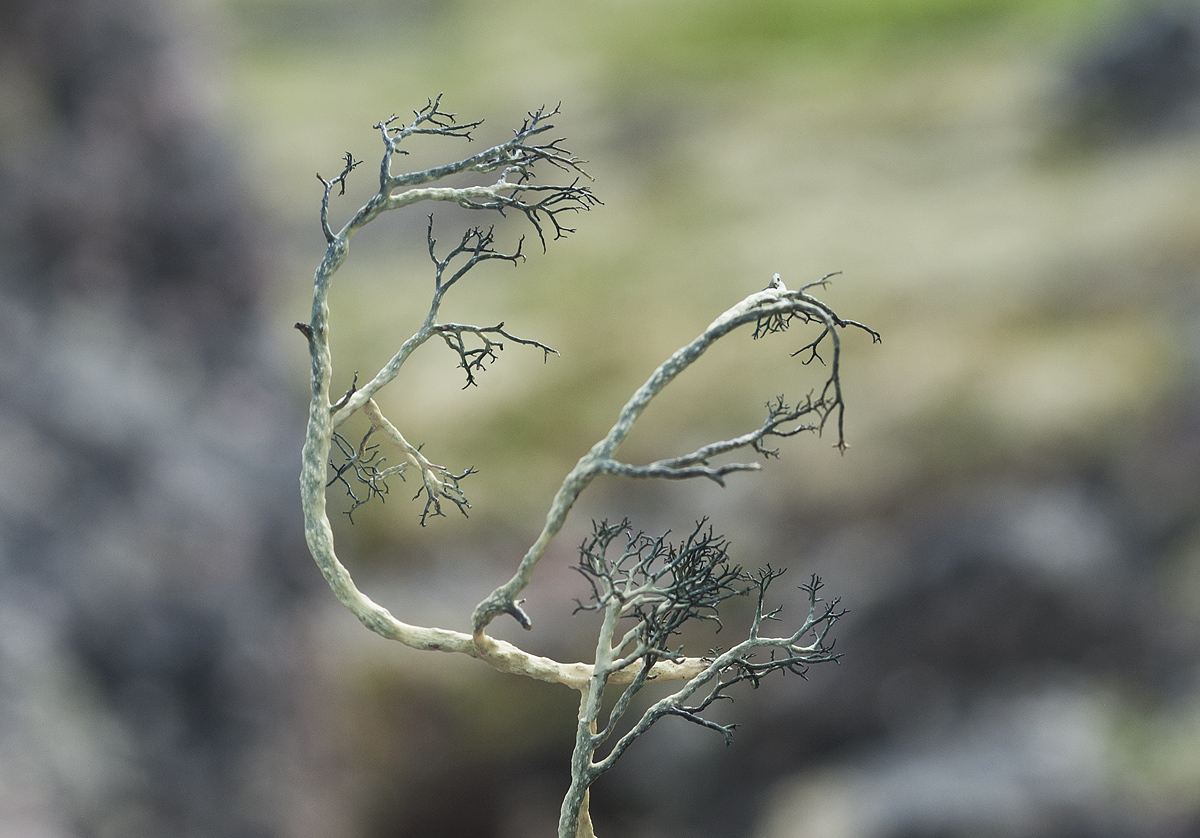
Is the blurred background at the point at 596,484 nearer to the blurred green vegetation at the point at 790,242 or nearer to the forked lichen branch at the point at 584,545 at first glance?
the blurred green vegetation at the point at 790,242

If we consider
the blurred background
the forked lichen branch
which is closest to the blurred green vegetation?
the blurred background

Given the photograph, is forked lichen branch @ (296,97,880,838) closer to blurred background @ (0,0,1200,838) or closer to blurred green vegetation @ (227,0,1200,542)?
blurred background @ (0,0,1200,838)

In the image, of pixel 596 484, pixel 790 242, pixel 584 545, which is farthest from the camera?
pixel 790 242

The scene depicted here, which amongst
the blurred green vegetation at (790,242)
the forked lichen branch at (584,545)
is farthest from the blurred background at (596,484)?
the forked lichen branch at (584,545)

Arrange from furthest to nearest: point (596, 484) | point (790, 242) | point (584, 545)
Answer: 1. point (790, 242)
2. point (596, 484)
3. point (584, 545)

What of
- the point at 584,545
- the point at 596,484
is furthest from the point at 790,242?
the point at 584,545

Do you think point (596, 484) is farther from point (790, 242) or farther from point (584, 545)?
point (584, 545)

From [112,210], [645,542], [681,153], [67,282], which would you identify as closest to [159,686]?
[67,282]

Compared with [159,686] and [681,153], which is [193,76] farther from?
[681,153]
